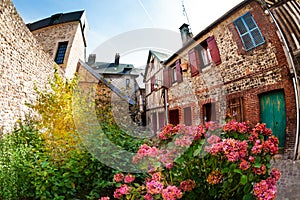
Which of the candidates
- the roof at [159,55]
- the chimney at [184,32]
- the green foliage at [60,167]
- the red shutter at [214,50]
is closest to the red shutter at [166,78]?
the chimney at [184,32]

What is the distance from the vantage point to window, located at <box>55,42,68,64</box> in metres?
11.0

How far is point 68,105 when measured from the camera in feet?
9.12

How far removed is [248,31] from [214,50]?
4.36 feet

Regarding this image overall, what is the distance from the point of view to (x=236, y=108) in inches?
243

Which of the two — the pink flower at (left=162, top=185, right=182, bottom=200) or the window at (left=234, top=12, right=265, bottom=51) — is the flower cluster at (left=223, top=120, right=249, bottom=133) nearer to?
the pink flower at (left=162, top=185, right=182, bottom=200)

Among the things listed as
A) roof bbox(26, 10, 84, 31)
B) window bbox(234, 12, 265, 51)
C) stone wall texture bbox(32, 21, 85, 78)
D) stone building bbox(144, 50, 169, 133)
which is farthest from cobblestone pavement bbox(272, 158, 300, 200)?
roof bbox(26, 10, 84, 31)

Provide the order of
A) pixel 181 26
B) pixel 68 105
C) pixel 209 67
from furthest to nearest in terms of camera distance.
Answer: pixel 181 26 < pixel 209 67 < pixel 68 105

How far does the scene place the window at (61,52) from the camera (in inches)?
433

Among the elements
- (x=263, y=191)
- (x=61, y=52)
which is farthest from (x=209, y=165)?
(x=61, y=52)

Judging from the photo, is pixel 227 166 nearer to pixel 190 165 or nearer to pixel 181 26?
pixel 190 165

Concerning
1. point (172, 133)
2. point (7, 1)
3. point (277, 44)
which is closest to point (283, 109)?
point (277, 44)

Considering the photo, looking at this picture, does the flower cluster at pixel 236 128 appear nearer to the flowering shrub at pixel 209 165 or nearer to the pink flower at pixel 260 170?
the flowering shrub at pixel 209 165

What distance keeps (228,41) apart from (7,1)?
19.4 ft

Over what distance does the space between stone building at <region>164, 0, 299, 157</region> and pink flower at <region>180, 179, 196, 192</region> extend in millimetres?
2899
